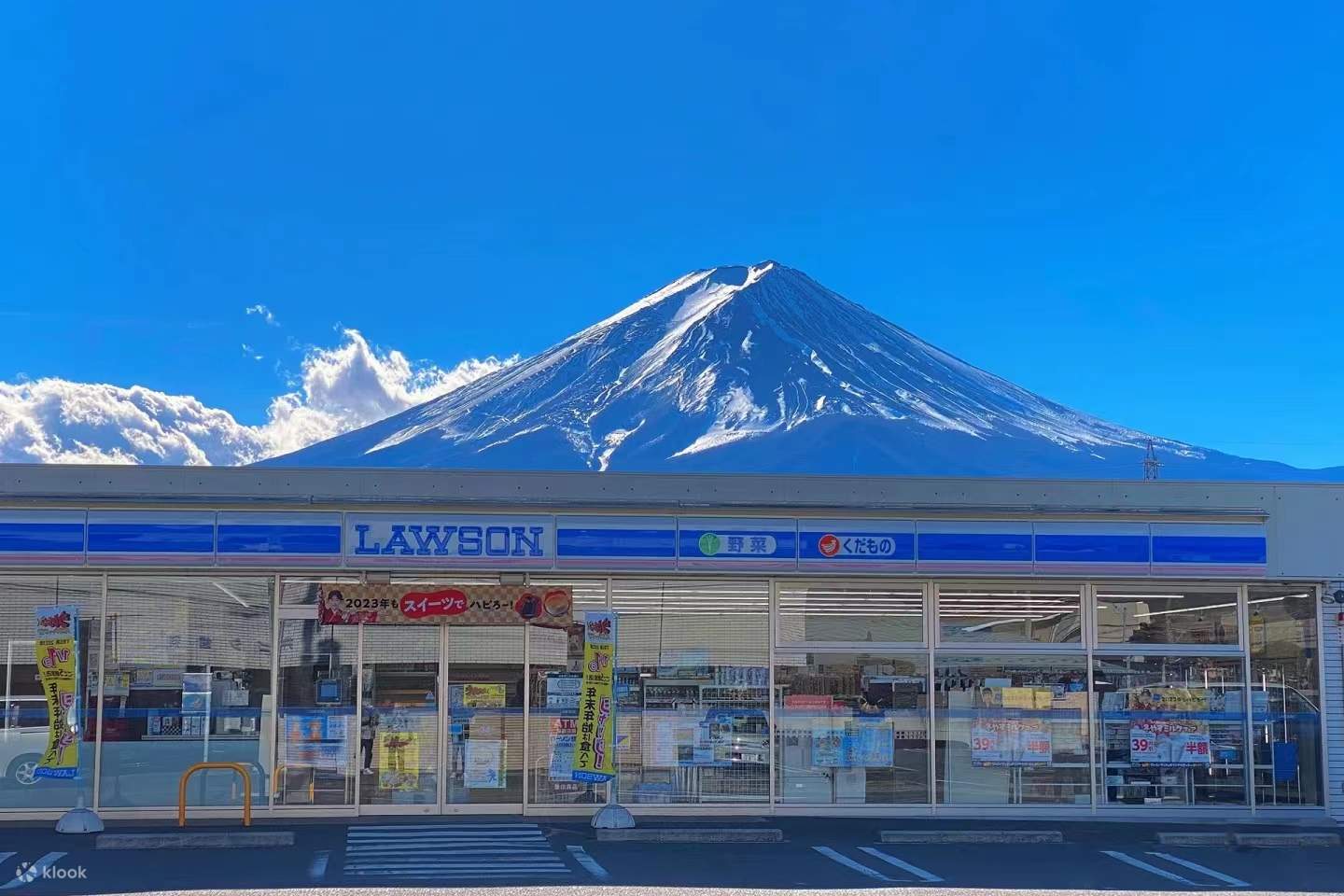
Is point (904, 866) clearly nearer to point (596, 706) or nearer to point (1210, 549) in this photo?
point (596, 706)

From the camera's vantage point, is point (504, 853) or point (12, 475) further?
point (12, 475)

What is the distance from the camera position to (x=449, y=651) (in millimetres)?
13797

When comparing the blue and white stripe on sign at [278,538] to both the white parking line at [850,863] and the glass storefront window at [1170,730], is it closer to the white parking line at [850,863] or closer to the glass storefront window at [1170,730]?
the white parking line at [850,863]

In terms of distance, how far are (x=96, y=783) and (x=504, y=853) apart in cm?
447

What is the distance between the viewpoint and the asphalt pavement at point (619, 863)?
9.97m

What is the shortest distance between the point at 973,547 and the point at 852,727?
A: 88.4 inches

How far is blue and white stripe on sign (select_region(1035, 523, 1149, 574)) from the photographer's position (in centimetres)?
1375

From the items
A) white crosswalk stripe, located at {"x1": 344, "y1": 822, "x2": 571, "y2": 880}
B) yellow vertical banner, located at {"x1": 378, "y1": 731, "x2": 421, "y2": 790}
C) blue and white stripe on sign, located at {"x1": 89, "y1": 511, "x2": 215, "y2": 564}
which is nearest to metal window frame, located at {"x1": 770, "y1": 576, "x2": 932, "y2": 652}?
white crosswalk stripe, located at {"x1": 344, "y1": 822, "x2": 571, "y2": 880}

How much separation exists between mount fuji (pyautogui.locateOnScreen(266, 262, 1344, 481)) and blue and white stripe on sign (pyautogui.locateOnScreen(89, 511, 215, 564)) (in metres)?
83.2

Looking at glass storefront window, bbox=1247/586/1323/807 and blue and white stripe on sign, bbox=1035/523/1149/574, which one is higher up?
blue and white stripe on sign, bbox=1035/523/1149/574

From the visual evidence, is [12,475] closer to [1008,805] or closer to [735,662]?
[735,662]

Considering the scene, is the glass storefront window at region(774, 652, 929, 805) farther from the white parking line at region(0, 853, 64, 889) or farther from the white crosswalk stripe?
the white parking line at region(0, 853, 64, 889)

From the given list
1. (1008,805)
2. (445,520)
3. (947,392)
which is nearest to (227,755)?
(445,520)

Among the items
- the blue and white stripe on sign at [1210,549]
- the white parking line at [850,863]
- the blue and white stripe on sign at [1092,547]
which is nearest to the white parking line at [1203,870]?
the white parking line at [850,863]
